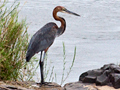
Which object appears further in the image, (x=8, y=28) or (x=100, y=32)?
(x=100, y=32)

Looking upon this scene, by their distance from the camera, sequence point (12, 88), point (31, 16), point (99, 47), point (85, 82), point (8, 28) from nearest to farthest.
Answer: point (12, 88) → point (8, 28) → point (85, 82) → point (99, 47) → point (31, 16)

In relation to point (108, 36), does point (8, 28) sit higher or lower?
higher

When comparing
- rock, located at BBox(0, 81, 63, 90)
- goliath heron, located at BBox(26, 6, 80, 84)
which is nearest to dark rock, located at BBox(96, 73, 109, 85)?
rock, located at BBox(0, 81, 63, 90)

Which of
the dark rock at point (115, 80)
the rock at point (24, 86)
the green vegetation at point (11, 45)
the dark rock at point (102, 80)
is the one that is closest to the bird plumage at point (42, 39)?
the green vegetation at point (11, 45)

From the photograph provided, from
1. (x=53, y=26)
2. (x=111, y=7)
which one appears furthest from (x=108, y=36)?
(x=53, y=26)

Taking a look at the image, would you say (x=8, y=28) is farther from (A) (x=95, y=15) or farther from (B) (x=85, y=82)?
(A) (x=95, y=15)

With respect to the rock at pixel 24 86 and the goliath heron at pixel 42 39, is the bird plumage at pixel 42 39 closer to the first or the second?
the goliath heron at pixel 42 39

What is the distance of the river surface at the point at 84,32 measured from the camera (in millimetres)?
11820

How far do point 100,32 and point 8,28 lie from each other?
29.0 feet

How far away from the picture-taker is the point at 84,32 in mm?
15500

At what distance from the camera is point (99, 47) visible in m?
13.7

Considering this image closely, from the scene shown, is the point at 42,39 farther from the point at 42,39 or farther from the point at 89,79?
the point at 89,79

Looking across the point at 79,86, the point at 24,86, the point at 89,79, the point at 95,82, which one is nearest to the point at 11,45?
the point at 24,86

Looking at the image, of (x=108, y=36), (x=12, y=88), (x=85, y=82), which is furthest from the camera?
(x=108, y=36)
